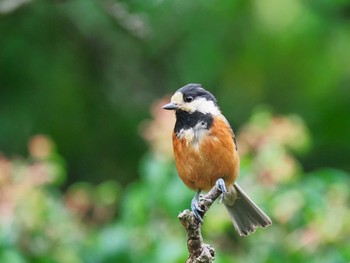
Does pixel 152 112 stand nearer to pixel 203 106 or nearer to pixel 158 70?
pixel 203 106

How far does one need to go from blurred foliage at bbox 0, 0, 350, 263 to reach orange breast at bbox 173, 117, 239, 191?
0.85 metres

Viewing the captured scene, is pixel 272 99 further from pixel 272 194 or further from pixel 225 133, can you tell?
pixel 225 133

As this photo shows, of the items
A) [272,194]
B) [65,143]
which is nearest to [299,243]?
[272,194]

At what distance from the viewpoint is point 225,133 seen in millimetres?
3941

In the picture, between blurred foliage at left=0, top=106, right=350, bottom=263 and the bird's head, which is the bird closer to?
the bird's head

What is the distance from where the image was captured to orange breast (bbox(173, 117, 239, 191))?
3.80m

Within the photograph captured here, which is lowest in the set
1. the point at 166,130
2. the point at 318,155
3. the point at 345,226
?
the point at 345,226

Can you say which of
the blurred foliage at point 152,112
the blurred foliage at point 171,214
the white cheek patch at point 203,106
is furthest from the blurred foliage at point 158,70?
the white cheek patch at point 203,106

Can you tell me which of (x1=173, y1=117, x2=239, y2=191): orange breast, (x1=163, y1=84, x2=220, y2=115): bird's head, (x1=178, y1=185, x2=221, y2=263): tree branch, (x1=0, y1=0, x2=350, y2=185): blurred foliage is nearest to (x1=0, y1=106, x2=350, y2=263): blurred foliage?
(x1=173, y1=117, x2=239, y2=191): orange breast

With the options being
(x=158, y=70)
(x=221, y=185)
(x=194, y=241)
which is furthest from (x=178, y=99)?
(x=158, y=70)

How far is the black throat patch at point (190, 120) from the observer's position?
3.88 meters

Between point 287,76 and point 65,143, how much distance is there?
1.58 metres

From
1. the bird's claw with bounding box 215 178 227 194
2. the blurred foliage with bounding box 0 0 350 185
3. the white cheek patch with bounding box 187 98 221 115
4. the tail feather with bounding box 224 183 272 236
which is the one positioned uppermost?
the blurred foliage with bounding box 0 0 350 185

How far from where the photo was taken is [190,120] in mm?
3889
